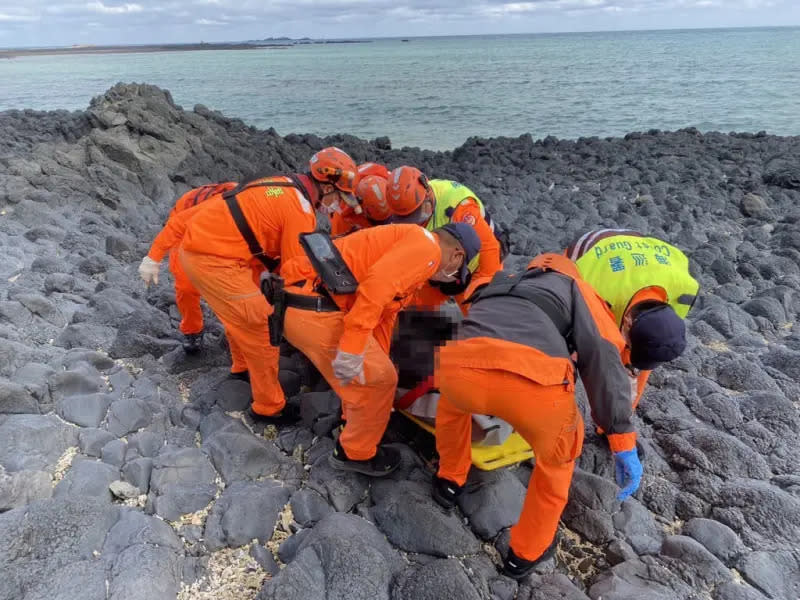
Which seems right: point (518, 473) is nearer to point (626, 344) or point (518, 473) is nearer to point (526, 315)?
point (626, 344)

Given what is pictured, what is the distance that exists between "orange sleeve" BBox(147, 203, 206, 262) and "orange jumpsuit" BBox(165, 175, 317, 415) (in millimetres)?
345

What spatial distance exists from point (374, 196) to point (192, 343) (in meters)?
1.93

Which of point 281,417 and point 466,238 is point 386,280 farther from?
point 281,417

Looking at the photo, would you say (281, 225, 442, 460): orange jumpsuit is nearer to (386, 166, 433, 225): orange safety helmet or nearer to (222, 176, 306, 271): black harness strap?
(222, 176, 306, 271): black harness strap

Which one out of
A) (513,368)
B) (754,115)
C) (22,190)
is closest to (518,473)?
(513,368)

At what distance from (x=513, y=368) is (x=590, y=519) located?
4.35 ft

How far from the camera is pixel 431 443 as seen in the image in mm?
3746

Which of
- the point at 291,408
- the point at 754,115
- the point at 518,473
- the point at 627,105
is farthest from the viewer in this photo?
the point at 627,105

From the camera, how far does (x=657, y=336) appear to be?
9.05ft

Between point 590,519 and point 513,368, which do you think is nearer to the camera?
point 513,368

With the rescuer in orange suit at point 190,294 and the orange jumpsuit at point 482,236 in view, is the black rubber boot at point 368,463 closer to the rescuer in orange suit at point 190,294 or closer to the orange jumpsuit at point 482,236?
the orange jumpsuit at point 482,236

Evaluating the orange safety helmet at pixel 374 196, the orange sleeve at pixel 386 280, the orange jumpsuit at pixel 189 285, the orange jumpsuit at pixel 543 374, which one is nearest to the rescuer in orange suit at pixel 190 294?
the orange jumpsuit at pixel 189 285

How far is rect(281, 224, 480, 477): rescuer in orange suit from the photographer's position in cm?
301

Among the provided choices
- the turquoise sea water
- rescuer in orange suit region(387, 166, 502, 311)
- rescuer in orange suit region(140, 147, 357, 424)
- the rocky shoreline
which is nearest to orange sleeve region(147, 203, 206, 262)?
rescuer in orange suit region(140, 147, 357, 424)
